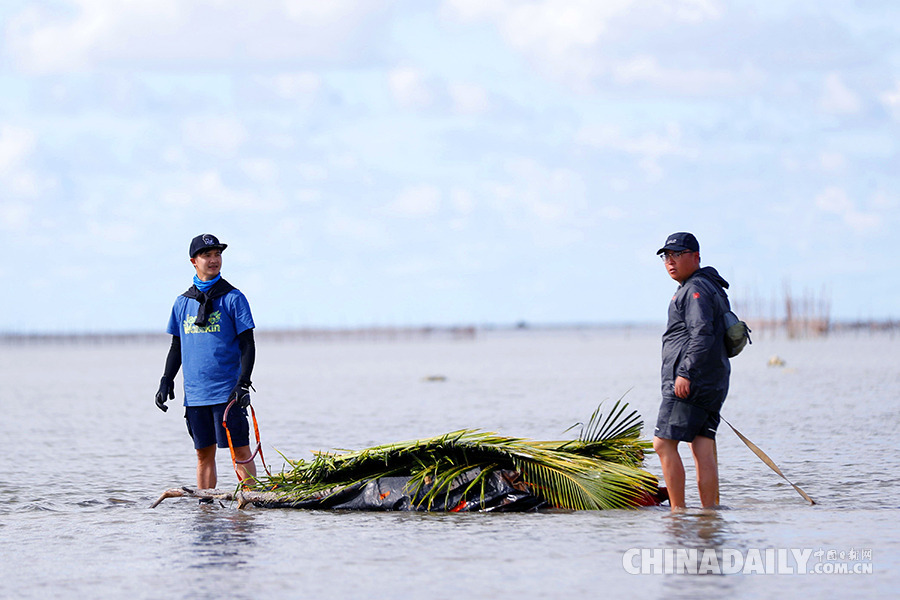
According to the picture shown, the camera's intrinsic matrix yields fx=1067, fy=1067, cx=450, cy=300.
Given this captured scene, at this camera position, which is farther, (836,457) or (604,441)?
(836,457)

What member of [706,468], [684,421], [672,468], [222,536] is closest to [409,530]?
[222,536]

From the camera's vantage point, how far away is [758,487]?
32.7 feet

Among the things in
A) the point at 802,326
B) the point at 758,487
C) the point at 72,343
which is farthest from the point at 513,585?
the point at 72,343

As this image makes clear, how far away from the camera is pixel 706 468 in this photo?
7.95 meters

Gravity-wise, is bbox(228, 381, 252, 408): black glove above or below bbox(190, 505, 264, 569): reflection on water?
above

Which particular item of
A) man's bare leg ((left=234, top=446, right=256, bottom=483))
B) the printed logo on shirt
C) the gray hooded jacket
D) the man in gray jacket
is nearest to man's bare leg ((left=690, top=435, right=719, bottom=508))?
the man in gray jacket

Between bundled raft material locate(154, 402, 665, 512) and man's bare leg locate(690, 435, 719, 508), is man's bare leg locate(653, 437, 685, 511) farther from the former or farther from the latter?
bundled raft material locate(154, 402, 665, 512)

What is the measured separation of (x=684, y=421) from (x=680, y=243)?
50.4 inches

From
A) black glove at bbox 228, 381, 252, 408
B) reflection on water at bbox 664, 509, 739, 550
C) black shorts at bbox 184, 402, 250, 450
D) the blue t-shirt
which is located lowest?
reflection on water at bbox 664, 509, 739, 550

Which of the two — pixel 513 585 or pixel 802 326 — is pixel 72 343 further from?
pixel 513 585

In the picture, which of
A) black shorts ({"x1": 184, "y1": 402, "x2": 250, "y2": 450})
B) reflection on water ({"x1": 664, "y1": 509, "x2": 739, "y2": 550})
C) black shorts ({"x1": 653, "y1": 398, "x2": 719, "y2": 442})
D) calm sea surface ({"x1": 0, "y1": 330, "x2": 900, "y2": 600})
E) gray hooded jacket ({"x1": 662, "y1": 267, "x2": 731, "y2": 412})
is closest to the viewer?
calm sea surface ({"x1": 0, "y1": 330, "x2": 900, "y2": 600})

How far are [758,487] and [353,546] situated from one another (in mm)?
4533

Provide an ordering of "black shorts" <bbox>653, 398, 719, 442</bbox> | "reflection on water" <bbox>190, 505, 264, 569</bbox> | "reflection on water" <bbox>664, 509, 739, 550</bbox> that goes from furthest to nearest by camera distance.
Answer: "black shorts" <bbox>653, 398, 719, 442</bbox>, "reflection on water" <bbox>664, 509, 739, 550</bbox>, "reflection on water" <bbox>190, 505, 264, 569</bbox>

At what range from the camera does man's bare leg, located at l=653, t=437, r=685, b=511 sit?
773 centimetres
